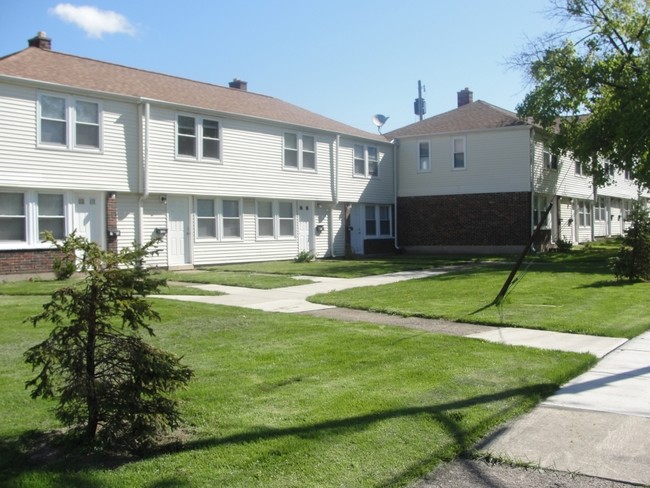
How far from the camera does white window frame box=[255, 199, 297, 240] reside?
926 inches

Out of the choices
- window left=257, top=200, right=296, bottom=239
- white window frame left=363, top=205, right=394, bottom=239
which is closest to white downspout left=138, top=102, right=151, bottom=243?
window left=257, top=200, right=296, bottom=239

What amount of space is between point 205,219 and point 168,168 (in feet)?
8.13

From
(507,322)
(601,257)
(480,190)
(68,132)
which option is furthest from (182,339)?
(480,190)

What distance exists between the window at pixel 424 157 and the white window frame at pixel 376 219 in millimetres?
2423

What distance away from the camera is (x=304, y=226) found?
25.6m

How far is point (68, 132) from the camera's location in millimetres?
17281

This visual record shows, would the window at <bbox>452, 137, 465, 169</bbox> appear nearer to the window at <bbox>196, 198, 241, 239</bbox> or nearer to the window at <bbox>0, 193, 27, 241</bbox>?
the window at <bbox>196, 198, 241, 239</bbox>

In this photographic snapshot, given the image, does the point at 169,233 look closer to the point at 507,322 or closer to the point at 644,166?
the point at 507,322

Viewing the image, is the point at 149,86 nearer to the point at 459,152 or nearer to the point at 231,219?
the point at 231,219

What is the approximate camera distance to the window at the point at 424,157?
29.9 m

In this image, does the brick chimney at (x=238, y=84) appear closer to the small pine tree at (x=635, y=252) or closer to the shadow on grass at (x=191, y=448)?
the small pine tree at (x=635, y=252)

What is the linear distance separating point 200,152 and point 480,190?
13.3m

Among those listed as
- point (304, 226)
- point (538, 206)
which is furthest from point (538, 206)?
point (304, 226)

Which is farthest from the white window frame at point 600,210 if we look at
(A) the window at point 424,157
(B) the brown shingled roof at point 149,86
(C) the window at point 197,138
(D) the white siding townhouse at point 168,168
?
(C) the window at point 197,138
